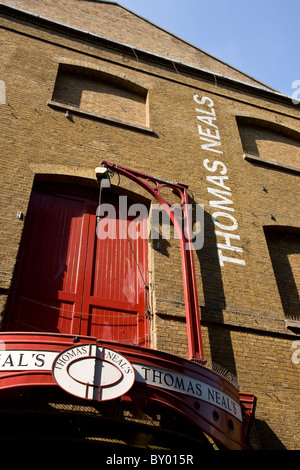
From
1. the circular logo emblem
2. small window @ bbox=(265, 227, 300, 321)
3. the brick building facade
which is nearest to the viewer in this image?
the circular logo emblem

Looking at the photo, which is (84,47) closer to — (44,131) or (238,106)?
(44,131)

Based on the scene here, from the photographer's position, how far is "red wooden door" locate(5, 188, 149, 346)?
6.28 metres

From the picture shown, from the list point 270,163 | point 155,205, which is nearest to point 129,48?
point 270,163

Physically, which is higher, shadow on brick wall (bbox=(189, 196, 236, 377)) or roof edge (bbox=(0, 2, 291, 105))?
roof edge (bbox=(0, 2, 291, 105))

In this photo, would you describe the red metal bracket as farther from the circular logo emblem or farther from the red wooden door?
the circular logo emblem

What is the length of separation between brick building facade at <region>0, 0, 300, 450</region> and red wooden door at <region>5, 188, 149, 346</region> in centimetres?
3

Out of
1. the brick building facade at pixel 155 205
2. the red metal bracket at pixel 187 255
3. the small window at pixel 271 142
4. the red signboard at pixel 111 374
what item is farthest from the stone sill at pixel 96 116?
the red signboard at pixel 111 374

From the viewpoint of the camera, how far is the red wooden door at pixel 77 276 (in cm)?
628

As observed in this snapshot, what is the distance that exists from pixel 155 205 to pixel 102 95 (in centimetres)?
360

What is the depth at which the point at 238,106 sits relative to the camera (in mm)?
11375

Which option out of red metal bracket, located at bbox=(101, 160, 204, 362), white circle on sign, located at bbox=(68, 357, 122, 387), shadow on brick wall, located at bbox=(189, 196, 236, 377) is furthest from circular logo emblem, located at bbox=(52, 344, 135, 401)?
shadow on brick wall, located at bbox=(189, 196, 236, 377)

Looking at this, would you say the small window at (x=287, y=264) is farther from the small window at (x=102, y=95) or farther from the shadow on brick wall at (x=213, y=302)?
the small window at (x=102, y=95)

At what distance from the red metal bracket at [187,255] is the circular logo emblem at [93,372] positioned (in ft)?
5.87

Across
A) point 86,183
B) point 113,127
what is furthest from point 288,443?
point 113,127
